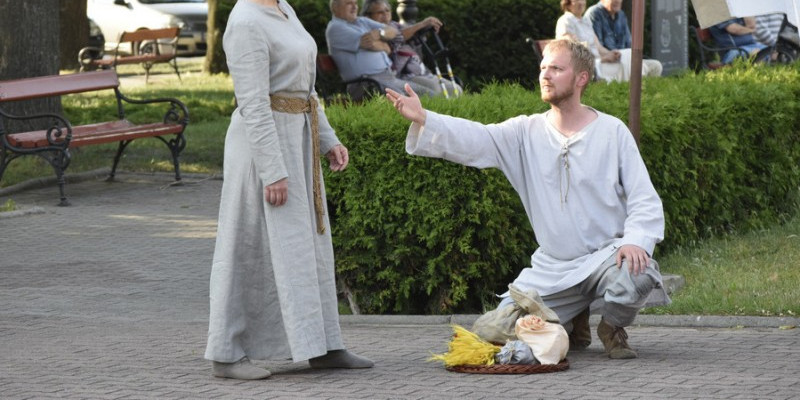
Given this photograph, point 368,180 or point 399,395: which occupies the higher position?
point 368,180

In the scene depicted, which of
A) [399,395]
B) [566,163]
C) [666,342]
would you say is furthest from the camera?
[666,342]

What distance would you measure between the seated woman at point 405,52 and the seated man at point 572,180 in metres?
7.56

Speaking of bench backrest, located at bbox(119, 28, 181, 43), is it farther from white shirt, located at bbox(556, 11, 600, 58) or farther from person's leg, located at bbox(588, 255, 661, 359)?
person's leg, located at bbox(588, 255, 661, 359)

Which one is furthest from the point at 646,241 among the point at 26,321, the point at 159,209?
the point at 159,209

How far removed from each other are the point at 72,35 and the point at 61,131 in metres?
12.9

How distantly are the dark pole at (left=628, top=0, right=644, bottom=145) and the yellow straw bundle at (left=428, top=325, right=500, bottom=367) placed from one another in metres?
2.46

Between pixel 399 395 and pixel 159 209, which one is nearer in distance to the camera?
pixel 399 395

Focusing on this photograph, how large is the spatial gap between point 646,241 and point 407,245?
6.80 ft

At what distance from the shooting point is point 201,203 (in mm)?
12500

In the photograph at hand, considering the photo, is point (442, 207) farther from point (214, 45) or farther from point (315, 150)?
point (214, 45)

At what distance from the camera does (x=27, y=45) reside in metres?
14.3

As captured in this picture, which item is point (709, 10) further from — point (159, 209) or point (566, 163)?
point (159, 209)

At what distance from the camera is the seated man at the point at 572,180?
6.25 meters

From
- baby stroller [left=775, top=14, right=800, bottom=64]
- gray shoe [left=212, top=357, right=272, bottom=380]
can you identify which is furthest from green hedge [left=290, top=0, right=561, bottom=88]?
gray shoe [left=212, top=357, right=272, bottom=380]
